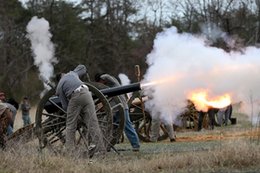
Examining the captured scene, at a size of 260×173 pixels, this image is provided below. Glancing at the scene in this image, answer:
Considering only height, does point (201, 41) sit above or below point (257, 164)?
above

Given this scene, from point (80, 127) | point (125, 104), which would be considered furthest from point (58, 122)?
point (125, 104)

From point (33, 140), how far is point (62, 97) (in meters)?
1.60

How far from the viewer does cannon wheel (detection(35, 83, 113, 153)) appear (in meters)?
13.0

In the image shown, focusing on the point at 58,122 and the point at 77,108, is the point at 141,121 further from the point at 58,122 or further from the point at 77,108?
the point at 77,108

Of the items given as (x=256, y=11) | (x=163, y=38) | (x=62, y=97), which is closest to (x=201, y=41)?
(x=163, y=38)

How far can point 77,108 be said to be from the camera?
491 inches

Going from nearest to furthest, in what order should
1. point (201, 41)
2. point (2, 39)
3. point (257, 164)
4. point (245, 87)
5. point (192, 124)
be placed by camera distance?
point (257, 164) → point (245, 87) → point (201, 41) → point (192, 124) → point (2, 39)

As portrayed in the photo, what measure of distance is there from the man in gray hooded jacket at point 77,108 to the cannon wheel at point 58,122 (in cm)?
40

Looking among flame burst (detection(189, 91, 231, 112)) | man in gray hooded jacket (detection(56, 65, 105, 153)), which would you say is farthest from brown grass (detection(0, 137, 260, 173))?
flame burst (detection(189, 91, 231, 112))

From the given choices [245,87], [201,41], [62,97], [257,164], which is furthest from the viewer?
[201,41]

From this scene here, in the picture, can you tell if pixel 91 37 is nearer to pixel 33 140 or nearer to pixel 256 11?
pixel 256 11

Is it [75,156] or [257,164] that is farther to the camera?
[75,156]

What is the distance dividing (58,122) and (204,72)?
3692 millimetres

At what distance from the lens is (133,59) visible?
57344mm
